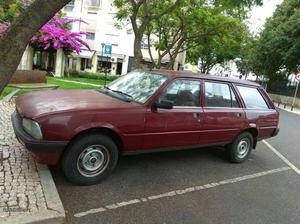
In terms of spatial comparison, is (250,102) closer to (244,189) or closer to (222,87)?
(222,87)

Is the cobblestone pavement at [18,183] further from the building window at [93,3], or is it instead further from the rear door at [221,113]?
the building window at [93,3]

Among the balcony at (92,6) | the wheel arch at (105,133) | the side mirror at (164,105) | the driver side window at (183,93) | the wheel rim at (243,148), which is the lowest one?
the wheel rim at (243,148)

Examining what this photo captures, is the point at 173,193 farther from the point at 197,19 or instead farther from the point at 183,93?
the point at 197,19

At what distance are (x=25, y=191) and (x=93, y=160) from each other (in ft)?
3.18

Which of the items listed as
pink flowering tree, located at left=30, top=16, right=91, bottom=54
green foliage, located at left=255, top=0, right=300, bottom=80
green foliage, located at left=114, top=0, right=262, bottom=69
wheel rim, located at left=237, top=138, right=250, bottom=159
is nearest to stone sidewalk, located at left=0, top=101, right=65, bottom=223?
wheel rim, located at left=237, top=138, right=250, bottom=159

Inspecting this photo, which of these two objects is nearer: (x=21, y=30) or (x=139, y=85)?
(x=21, y=30)

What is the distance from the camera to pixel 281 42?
2791 centimetres

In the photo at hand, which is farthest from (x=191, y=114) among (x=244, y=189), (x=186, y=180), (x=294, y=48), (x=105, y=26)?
(x=105, y=26)

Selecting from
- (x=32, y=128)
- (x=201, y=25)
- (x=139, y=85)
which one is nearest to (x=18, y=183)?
(x=32, y=128)

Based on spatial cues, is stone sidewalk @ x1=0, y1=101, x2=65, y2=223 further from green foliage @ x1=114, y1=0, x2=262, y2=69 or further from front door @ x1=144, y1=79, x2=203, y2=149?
green foliage @ x1=114, y1=0, x2=262, y2=69

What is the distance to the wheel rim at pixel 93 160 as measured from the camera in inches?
165

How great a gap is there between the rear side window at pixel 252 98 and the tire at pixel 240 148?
628mm

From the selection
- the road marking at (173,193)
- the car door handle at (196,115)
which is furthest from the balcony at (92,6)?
the road marking at (173,193)

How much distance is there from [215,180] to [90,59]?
38676 mm
